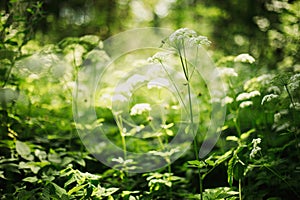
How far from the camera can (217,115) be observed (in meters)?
2.27

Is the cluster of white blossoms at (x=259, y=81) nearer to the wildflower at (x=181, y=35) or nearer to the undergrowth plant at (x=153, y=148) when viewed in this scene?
the undergrowth plant at (x=153, y=148)

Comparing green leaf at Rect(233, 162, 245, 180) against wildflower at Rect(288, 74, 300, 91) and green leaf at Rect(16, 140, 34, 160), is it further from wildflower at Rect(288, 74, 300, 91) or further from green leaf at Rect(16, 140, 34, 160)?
green leaf at Rect(16, 140, 34, 160)

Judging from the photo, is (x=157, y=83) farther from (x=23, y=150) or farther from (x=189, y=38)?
(x=23, y=150)

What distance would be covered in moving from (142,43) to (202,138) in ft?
6.12

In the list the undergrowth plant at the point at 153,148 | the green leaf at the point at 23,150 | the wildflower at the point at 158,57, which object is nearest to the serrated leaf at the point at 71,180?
the undergrowth plant at the point at 153,148

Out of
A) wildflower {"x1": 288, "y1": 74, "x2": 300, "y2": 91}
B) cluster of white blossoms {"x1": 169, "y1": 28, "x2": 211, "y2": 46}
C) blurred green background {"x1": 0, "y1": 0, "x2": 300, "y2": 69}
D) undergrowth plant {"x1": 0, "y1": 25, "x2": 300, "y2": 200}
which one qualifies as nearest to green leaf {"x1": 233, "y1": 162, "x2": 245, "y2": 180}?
undergrowth plant {"x1": 0, "y1": 25, "x2": 300, "y2": 200}

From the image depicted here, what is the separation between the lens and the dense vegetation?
159cm

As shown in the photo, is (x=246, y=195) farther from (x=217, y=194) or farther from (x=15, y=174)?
(x=15, y=174)

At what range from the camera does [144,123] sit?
8.70ft

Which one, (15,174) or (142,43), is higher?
(142,43)

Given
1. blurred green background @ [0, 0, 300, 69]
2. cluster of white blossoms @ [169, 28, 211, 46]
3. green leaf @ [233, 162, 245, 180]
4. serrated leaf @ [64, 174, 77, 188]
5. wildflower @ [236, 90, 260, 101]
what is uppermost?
blurred green background @ [0, 0, 300, 69]

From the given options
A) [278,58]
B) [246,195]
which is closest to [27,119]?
[246,195]

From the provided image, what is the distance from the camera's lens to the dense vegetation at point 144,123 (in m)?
1.59

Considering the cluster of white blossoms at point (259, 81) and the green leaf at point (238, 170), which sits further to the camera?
the cluster of white blossoms at point (259, 81)
